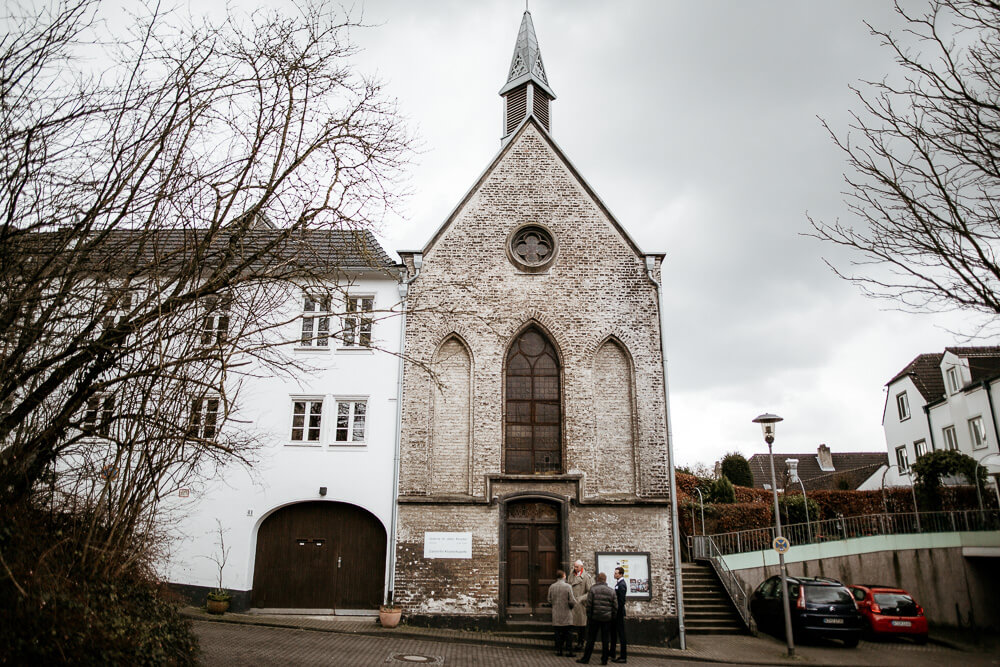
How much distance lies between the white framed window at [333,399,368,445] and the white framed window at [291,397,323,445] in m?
0.48

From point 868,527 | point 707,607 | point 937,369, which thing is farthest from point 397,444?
point 937,369

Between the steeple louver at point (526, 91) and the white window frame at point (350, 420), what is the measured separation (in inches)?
400

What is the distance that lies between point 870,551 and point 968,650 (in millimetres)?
5468

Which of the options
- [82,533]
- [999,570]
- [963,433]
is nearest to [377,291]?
[82,533]

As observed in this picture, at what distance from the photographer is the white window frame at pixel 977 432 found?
29.9 meters

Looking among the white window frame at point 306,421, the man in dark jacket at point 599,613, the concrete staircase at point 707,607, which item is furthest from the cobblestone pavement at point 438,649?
the white window frame at point 306,421

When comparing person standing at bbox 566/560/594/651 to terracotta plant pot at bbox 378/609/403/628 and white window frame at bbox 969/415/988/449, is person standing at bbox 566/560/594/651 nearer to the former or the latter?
terracotta plant pot at bbox 378/609/403/628

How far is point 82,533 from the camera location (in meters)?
7.83

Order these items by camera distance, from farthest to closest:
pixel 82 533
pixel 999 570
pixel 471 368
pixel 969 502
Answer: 1. pixel 969 502
2. pixel 999 570
3. pixel 471 368
4. pixel 82 533

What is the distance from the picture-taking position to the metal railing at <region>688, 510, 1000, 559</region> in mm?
22125

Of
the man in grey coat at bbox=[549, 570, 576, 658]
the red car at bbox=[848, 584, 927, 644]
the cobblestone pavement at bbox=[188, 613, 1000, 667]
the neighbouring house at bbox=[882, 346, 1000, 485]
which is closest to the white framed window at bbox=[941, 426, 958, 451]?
the neighbouring house at bbox=[882, 346, 1000, 485]

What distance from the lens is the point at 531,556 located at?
1689 centimetres

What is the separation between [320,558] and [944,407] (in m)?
31.1

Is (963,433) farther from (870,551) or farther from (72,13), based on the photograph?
(72,13)
